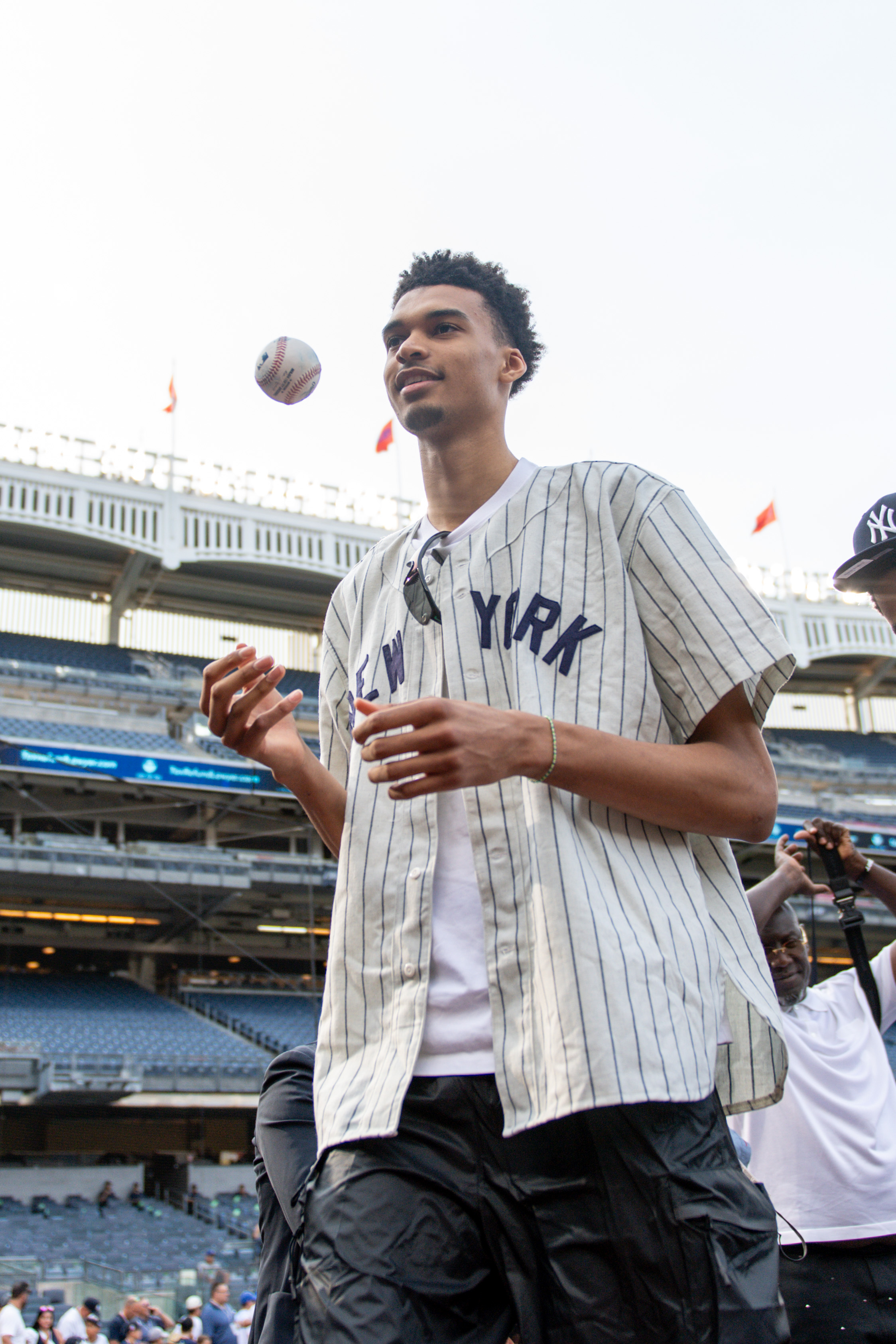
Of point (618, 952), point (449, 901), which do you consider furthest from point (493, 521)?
point (618, 952)

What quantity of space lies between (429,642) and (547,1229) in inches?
32.6

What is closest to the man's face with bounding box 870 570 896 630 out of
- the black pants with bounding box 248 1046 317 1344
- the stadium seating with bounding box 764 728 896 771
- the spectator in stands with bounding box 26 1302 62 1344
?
the black pants with bounding box 248 1046 317 1344

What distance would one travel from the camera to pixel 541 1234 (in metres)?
1.26

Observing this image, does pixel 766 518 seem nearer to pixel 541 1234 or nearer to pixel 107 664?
pixel 107 664

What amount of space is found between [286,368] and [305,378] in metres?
0.06

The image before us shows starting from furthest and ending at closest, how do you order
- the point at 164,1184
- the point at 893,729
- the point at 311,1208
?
1. the point at 893,729
2. the point at 164,1184
3. the point at 311,1208

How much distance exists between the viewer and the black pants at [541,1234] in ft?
3.89

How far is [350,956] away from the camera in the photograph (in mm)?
1512

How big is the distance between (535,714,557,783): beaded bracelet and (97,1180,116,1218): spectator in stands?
18906mm

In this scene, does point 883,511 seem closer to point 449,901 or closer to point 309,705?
point 449,901

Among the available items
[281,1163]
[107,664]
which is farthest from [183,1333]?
[107,664]

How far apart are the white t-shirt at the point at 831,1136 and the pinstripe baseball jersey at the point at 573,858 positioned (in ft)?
6.10

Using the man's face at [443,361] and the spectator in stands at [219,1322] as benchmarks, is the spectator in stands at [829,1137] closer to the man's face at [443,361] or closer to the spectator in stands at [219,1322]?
the man's face at [443,361]

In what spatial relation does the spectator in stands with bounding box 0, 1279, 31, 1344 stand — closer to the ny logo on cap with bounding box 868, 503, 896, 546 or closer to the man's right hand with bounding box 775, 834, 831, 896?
the man's right hand with bounding box 775, 834, 831, 896
